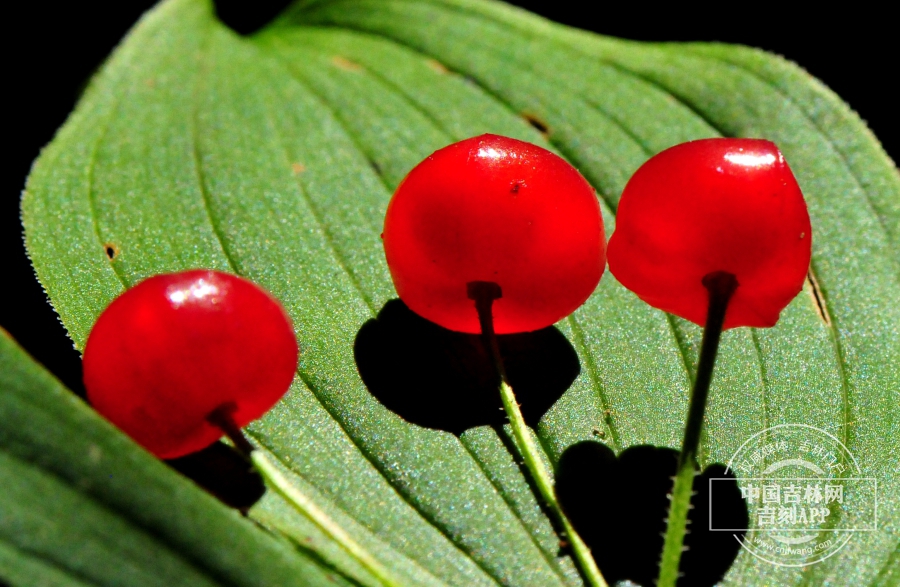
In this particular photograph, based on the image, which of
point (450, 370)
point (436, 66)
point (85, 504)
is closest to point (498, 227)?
point (450, 370)

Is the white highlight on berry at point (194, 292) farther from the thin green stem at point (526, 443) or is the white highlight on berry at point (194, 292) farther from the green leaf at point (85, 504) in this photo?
the thin green stem at point (526, 443)

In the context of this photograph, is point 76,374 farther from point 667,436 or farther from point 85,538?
point 667,436

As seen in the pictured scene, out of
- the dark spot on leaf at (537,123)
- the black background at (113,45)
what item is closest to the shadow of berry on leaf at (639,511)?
the dark spot on leaf at (537,123)

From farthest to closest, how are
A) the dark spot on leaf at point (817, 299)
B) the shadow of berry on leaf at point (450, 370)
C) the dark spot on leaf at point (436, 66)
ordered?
1. the dark spot on leaf at point (436, 66)
2. the dark spot on leaf at point (817, 299)
3. the shadow of berry on leaf at point (450, 370)

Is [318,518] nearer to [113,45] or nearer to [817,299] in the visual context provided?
[817,299]

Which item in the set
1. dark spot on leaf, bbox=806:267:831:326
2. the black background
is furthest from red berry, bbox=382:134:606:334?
the black background
